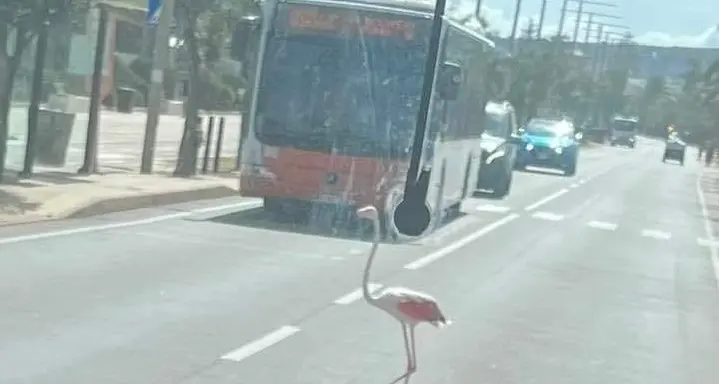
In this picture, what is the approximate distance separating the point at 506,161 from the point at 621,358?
73.7ft

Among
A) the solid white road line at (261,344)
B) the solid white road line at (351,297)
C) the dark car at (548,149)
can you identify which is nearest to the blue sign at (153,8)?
the solid white road line at (351,297)

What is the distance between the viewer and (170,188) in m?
23.5

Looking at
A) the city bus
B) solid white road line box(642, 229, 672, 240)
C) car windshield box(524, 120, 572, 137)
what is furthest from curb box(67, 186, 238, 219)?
car windshield box(524, 120, 572, 137)

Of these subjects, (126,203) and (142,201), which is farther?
(142,201)

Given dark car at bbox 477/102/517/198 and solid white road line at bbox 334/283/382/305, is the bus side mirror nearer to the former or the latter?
solid white road line at bbox 334/283/382/305

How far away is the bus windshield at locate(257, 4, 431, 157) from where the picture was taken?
20.2 m

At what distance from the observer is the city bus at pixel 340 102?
20250 mm

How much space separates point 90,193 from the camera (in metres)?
20.6

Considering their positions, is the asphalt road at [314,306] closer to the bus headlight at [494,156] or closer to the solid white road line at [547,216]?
the solid white road line at [547,216]

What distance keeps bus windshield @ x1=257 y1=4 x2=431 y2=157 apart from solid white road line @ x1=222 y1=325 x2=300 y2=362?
29.2ft

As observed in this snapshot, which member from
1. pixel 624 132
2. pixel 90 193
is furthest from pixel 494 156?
pixel 624 132

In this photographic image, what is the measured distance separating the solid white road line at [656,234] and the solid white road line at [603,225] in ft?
1.91

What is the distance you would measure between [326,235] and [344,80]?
207cm

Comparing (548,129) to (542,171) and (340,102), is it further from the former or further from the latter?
(340,102)
